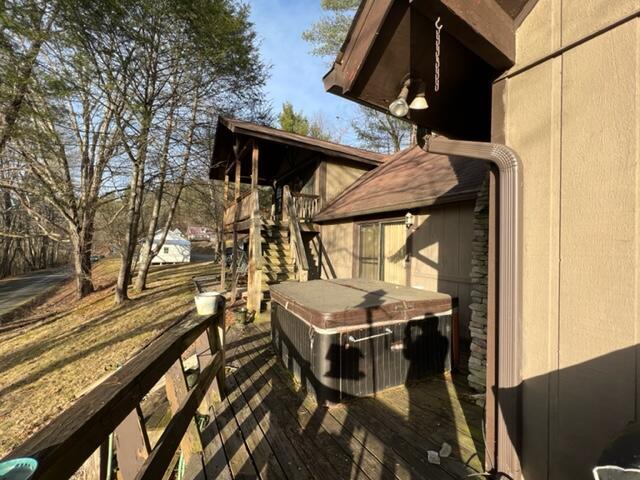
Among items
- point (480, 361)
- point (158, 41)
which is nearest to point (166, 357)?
point (480, 361)

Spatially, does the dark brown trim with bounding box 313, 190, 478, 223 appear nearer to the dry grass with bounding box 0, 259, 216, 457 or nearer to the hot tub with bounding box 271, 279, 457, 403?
the hot tub with bounding box 271, 279, 457, 403

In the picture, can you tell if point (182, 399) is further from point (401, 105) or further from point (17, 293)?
point (17, 293)

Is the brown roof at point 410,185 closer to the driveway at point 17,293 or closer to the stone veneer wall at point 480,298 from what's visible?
the stone veneer wall at point 480,298

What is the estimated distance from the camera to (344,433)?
106 inches

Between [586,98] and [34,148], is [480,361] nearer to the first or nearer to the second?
[586,98]

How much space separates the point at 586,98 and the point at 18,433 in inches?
302

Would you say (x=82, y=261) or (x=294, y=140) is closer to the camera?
(x=294, y=140)

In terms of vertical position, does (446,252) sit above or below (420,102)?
below

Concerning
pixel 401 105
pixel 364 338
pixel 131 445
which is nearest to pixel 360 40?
pixel 401 105

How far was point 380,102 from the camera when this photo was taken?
272 cm

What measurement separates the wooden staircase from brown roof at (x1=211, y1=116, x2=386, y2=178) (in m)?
2.40

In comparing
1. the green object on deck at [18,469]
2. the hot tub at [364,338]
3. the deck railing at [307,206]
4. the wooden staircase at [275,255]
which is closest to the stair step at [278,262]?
the wooden staircase at [275,255]

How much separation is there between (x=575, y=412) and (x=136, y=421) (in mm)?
2428

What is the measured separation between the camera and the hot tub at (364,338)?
307 cm
